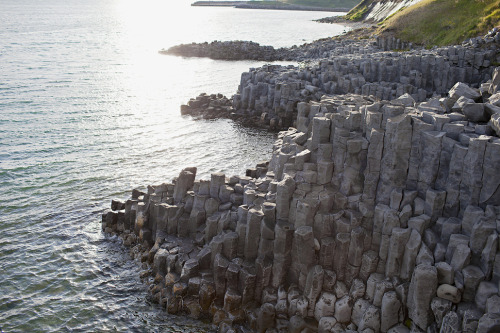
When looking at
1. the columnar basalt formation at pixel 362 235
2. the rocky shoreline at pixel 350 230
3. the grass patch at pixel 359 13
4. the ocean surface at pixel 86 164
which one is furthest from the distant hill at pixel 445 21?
the grass patch at pixel 359 13

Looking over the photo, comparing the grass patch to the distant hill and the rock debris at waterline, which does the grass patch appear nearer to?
the distant hill

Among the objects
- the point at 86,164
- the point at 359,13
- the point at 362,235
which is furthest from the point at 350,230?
the point at 359,13

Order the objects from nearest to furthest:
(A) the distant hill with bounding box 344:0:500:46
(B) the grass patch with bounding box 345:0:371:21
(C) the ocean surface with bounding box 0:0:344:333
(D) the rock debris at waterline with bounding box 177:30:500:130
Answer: (C) the ocean surface with bounding box 0:0:344:333, (D) the rock debris at waterline with bounding box 177:30:500:130, (A) the distant hill with bounding box 344:0:500:46, (B) the grass patch with bounding box 345:0:371:21

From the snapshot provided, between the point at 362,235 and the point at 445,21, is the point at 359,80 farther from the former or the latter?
the point at 445,21

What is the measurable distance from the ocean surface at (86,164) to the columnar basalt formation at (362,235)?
7.66ft

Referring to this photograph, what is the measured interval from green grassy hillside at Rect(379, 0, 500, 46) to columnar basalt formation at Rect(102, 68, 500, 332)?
38.9m

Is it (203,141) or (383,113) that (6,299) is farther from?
(203,141)

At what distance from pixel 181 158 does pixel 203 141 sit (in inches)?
192

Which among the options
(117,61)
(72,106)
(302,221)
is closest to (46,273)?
(302,221)

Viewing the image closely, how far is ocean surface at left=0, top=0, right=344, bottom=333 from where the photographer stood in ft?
62.2

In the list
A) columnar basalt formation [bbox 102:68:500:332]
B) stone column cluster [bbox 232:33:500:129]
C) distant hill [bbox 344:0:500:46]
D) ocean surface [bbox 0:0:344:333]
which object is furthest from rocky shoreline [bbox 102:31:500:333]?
distant hill [bbox 344:0:500:46]

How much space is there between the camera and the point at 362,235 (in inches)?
654

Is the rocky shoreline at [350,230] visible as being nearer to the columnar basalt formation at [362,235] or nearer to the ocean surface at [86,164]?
the columnar basalt formation at [362,235]

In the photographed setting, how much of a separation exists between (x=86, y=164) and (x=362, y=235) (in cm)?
2248
